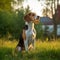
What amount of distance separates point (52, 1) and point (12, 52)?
120 feet

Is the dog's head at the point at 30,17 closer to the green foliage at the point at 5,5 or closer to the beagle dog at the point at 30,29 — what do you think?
the beagle dog at the point at 30,29

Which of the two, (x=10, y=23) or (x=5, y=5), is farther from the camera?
(x=5, y=5)

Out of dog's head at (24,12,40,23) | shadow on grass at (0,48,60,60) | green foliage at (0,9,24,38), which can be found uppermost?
dog's head at (24,12,40,23)

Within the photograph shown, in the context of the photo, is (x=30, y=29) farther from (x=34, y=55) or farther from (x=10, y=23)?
(x=10, y=23)

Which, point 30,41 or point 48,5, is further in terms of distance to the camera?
point 48,5

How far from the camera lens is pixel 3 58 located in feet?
27.6

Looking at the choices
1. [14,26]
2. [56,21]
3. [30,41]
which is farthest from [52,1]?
[30,41]

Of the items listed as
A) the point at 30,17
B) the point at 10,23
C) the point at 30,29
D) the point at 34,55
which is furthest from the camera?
the point at 10,23

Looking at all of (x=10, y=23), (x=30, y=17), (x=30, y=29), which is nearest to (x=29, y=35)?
(x=30, y=29)

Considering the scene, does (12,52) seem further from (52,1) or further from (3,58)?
(52,1)

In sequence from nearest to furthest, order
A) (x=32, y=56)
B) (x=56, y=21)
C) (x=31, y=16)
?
(x=32, y=56) → (x=31, y=16) → (x=56, y=21)

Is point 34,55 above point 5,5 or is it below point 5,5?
above

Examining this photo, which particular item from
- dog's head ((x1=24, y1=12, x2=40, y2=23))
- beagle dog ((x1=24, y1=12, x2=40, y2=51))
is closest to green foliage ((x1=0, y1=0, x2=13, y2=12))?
beagle dog ((x1=24, y1=12, x2=40, y2=51))

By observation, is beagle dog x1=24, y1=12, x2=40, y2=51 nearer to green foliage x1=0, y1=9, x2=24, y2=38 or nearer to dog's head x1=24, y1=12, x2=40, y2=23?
dog's head x1=24, y1=12, x2=40, y2=23
